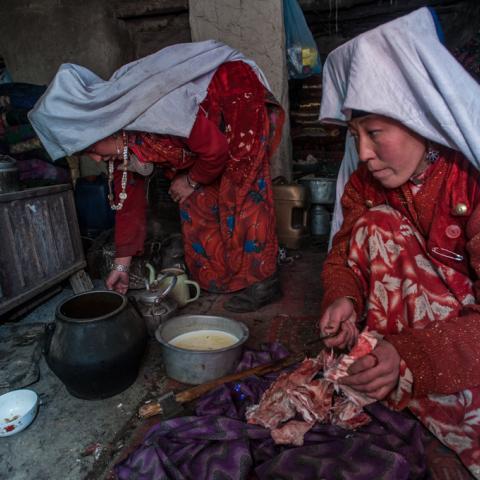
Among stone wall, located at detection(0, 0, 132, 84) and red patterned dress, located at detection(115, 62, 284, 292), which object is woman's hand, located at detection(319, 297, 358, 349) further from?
stone wall, located at detection(0, 0, 132, 84)

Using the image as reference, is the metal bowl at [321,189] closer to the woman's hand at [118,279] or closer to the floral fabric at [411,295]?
the woman's hand at [118,279]

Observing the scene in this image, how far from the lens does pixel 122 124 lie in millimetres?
1933

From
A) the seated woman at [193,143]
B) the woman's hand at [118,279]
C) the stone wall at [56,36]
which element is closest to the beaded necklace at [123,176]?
the seated woman at [193,143]

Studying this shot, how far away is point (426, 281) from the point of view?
144 centimetres

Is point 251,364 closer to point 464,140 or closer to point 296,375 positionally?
point 296,375

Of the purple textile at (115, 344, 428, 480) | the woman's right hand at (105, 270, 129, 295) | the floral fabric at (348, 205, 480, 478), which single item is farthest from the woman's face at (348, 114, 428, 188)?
the woman's right hand at (105, 270, 129, 295)

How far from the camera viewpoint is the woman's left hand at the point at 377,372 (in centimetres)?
114

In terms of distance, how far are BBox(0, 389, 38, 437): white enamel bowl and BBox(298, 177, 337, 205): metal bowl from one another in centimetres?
301

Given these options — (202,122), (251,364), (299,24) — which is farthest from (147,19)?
(251,364)

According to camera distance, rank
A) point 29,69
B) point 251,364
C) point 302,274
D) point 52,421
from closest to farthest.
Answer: point 52,421, point 251,364, point 302,274, point 29,69

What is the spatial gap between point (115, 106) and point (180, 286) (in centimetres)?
108

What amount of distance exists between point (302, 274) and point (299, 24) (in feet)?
7.81

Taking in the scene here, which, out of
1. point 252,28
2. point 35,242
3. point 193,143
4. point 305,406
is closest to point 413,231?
point 305,406

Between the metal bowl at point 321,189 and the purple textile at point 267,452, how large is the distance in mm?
2729
